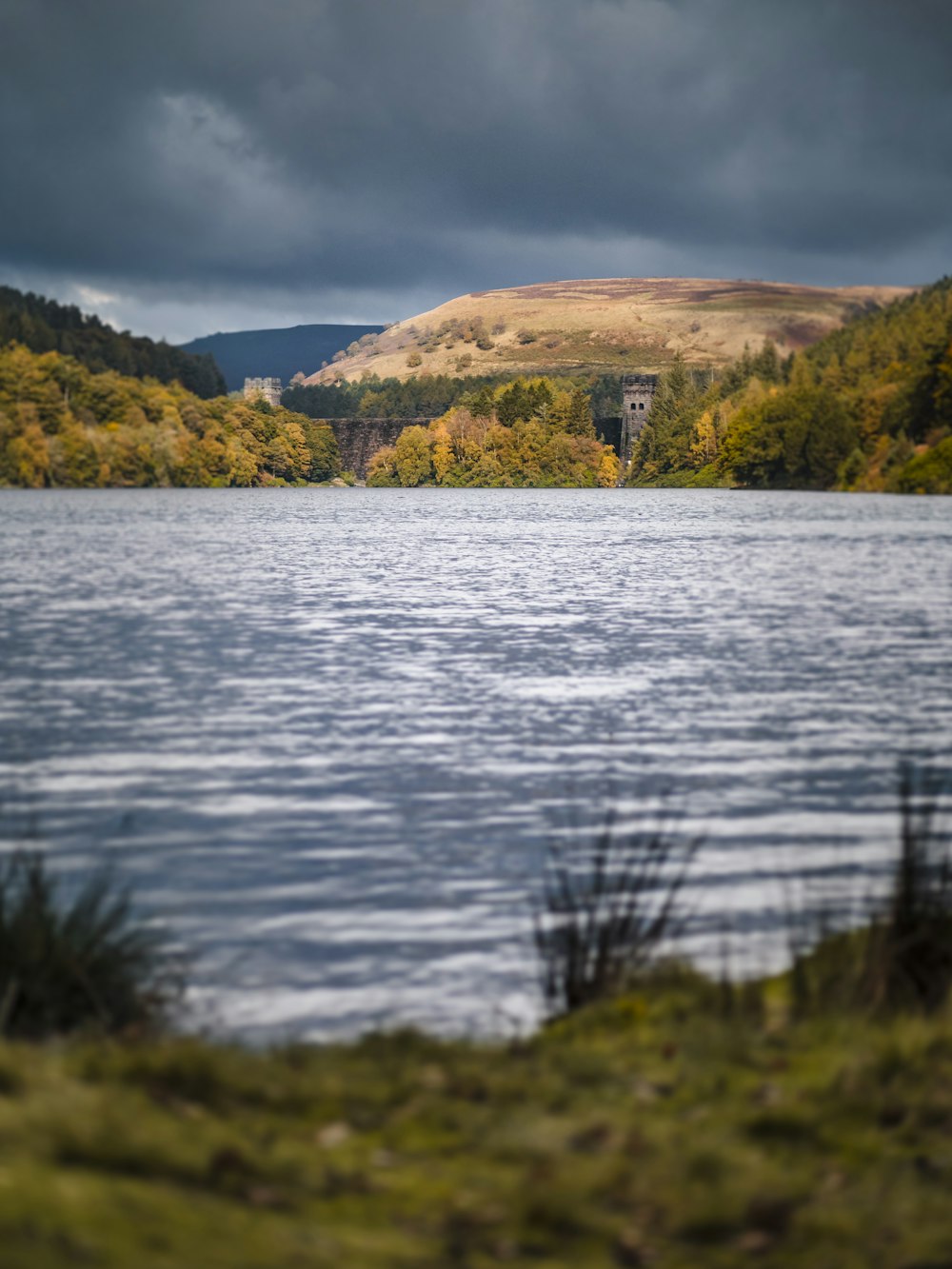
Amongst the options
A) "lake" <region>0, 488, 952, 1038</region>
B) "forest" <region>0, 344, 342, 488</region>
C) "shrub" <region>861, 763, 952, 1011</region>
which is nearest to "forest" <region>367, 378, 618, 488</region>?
"forest" <region>0, 344, 342, 488</region>

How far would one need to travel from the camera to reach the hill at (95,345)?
166 meters

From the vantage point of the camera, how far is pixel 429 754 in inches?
527

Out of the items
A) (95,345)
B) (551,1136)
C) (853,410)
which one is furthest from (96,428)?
(551,1136)

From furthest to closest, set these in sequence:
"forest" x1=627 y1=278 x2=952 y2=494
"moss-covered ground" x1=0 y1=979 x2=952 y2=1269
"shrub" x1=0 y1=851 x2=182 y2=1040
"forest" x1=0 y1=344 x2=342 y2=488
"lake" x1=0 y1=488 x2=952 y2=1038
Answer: "forest" x1=0 y1=344 x2=342 y2=488, "forest" x1=627 y1=278 x2=952 y2=494, "lake" x1=0 y1=488 x2=952 y2=1038, "shrub" x1=0 y1=851 x2=182 y2=1040, "moss-covered ground" x1=0 y1=979 x2=952 y2=1269

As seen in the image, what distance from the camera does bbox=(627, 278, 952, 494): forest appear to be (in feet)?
382

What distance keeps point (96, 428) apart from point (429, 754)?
13715 cm

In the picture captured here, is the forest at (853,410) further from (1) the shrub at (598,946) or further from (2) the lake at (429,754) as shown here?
(1) the shrub at (598,946)

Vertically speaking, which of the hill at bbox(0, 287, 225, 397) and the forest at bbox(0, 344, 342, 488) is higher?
the hill at bbox(0, 287, 225, 397)

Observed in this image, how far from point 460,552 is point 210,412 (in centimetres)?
11234

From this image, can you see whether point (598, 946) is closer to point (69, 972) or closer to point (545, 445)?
point (69, 972)

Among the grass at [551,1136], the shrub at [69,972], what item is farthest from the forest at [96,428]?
the grass at [551,1136]

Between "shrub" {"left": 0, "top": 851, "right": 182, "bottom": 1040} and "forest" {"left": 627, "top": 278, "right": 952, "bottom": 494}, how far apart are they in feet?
371

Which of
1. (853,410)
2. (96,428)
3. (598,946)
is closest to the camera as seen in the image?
(598,946)

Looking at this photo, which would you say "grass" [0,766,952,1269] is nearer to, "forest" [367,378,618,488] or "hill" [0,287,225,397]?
"hill" [0,287,225,397]
